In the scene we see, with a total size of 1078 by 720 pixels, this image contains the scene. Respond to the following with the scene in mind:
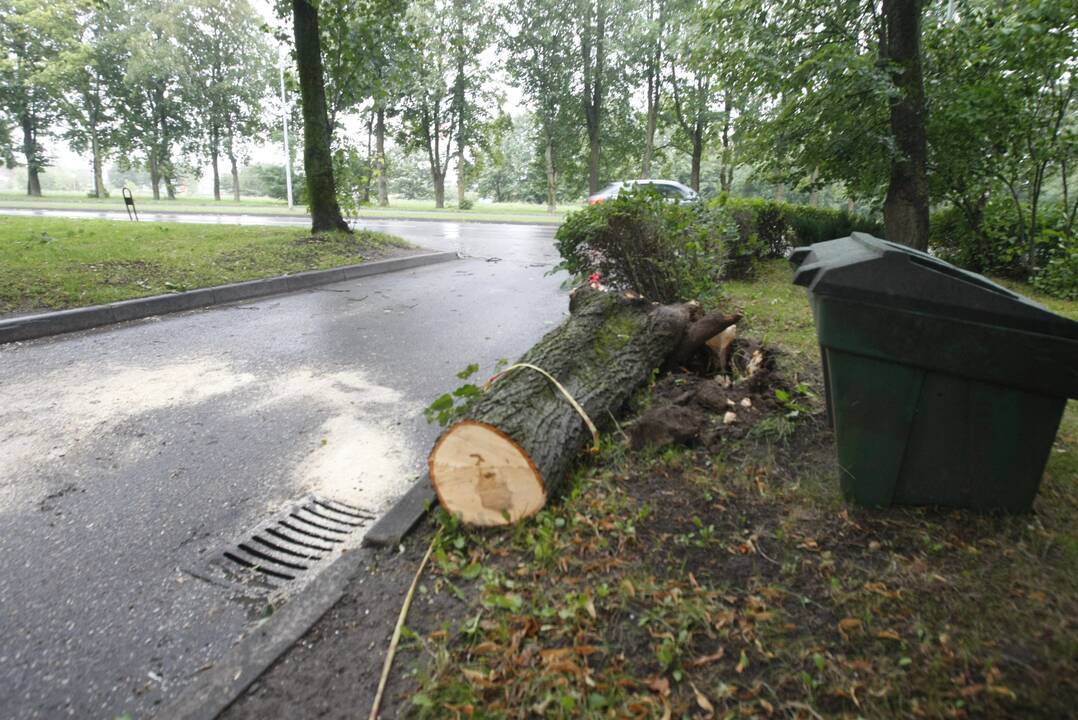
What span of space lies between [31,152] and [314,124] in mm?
44637

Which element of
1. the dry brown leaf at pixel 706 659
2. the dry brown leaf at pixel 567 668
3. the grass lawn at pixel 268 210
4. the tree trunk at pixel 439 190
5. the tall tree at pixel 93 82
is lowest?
the dry brown leaf at pixel 567 668

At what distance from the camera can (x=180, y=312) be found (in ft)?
23.0

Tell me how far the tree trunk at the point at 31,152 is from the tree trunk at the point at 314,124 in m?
41.4

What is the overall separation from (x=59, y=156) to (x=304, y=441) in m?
54.6

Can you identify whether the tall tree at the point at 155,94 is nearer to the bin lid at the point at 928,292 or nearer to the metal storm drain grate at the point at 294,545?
the metal storm drain grate at the point at 294,545

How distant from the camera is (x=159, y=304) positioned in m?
6.89

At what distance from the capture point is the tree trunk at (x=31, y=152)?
3984 cm

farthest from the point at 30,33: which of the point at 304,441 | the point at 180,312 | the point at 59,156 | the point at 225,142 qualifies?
the point at 304,441

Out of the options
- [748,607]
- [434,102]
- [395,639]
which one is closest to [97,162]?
[434,102]

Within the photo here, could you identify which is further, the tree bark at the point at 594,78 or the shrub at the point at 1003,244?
the tree bark at the point at 594,78

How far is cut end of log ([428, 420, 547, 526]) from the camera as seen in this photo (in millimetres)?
2547

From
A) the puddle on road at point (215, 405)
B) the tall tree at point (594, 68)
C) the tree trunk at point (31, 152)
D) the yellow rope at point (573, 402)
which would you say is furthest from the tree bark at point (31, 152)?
the yellow rope at point (573, 402)

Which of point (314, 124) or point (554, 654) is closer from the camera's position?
point (554, 654)

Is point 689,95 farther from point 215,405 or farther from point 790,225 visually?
point 215,405
